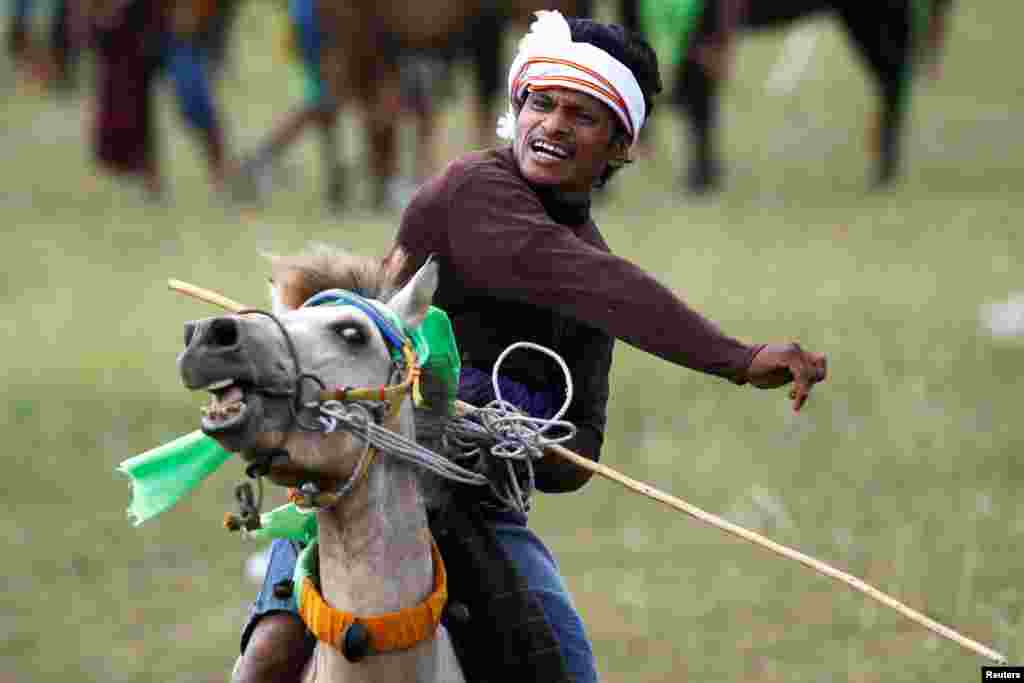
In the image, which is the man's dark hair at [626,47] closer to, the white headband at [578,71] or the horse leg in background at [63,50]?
the white headband at [578,71]

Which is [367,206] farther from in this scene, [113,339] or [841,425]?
[841,425]

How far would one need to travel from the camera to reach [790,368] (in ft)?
13.9

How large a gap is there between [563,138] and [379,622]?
1.14m

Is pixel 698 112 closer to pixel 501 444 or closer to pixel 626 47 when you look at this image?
pixel 626 47

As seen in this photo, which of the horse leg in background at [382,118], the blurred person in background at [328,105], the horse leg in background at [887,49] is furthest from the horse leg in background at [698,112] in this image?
the horse leg in background at [382,118]

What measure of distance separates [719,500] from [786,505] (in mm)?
314

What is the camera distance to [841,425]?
1143 cm

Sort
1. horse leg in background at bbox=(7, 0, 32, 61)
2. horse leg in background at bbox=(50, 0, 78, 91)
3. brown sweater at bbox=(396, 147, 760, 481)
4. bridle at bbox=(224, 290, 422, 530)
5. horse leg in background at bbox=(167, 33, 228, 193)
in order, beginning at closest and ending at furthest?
bridle at bbox=(224, 290, 422, 530) < brown sweater at bbox=(396, 147, 760, 481) < horse leg in background at bbox=(167, 33, 228, 193) < horse leg in background at bbox=(50, 0, 78, 91) < horse leg in background at bbox=(7, 0, 32, 61)

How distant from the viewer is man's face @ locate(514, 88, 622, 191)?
4715mm

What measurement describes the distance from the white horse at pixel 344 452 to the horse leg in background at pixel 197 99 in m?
14.6

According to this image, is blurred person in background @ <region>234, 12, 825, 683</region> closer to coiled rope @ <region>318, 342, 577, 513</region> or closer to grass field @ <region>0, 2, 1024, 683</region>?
coiled rope @ <region>318, 342, 577, 513</region>

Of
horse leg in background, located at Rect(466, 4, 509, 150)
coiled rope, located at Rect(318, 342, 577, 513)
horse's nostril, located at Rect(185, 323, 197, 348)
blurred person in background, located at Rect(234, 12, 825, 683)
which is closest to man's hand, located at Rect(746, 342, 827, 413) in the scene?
blurred person in background, located at Rect(234, 12, 825, 683)

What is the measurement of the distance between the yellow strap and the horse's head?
0.91ft

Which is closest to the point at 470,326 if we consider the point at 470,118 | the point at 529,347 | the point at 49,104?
the point at 529,347
